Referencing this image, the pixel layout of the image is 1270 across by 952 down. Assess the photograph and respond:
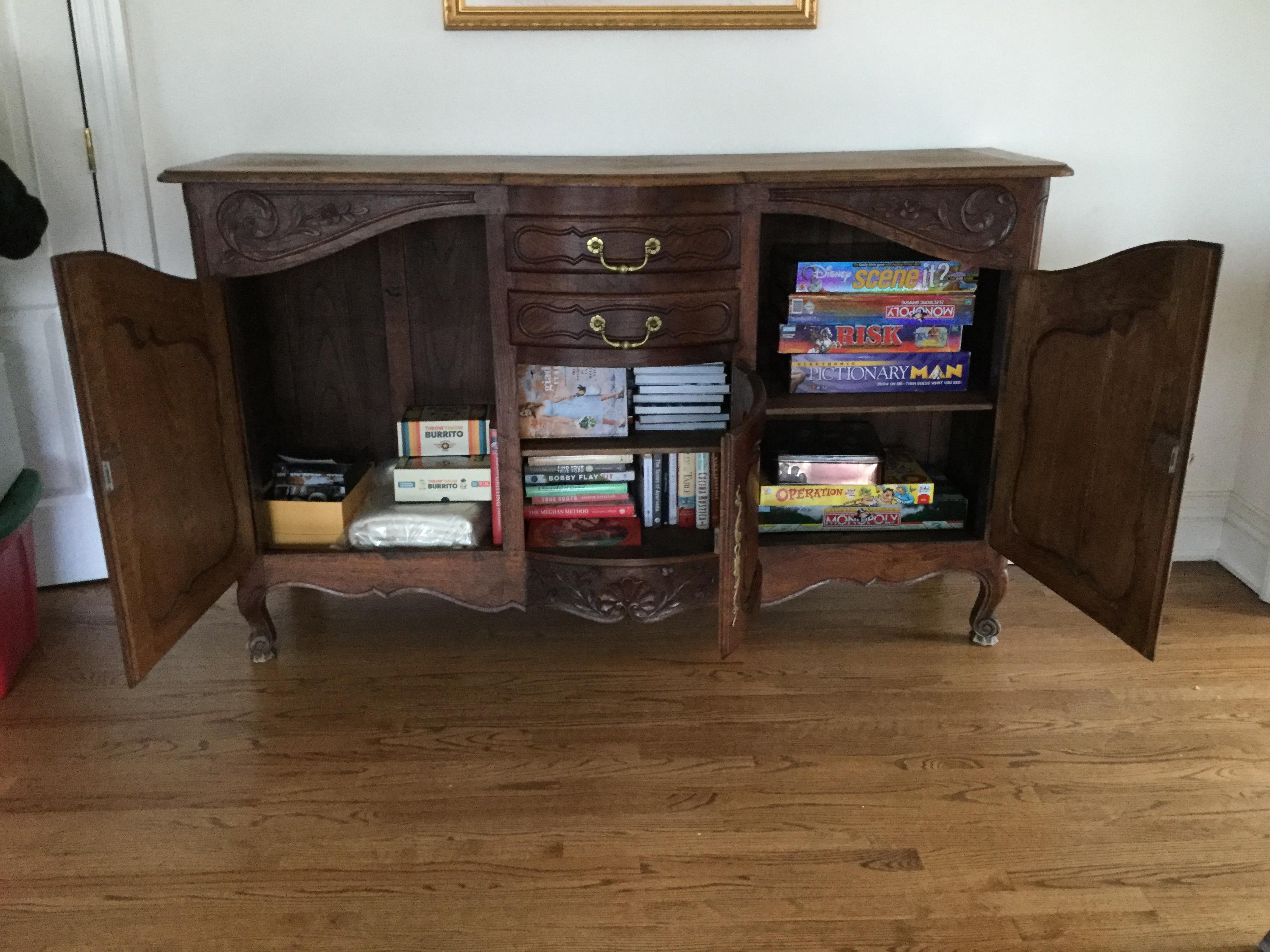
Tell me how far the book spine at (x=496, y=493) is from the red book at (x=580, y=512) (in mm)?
66

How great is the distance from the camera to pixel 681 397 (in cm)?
208

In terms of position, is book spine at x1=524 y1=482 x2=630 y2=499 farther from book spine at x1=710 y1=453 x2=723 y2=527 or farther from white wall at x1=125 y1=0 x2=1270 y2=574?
white wall at x1=125 y1=0 x2=1270 y2=574

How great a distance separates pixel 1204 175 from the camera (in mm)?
2275

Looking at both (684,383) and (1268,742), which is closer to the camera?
(1268,742)

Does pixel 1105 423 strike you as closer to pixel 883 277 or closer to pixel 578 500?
pixel 883 277

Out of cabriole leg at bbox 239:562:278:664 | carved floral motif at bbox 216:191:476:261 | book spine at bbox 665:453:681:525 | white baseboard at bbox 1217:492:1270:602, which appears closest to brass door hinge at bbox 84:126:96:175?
carved floral motif at bbox 216:191:476:261

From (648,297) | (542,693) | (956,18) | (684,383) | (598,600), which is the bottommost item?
(542,693)

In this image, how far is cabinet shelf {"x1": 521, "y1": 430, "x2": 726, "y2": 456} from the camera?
196 centimetres

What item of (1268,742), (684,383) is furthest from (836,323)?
(1268,742)

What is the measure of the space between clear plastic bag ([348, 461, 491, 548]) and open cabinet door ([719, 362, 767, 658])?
0.56 meters

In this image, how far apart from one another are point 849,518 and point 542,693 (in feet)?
2.38

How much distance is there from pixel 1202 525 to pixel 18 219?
270cm

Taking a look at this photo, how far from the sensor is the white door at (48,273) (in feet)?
6.84

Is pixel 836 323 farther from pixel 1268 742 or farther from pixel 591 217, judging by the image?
pixel 1268 742
